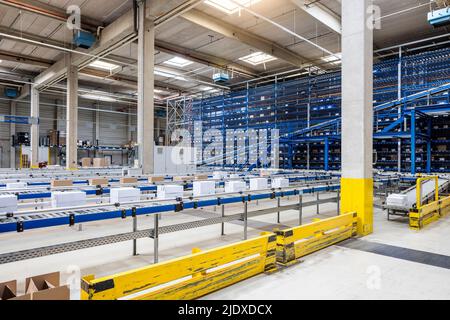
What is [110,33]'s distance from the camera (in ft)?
35.6

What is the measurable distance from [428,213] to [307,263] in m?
4.04

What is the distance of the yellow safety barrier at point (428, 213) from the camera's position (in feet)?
18.0

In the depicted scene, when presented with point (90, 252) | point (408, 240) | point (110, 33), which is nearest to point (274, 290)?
point (90, 252)

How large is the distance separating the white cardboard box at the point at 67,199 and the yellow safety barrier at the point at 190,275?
1666 millimetres

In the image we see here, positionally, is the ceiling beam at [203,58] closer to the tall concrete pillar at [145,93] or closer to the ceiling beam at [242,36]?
the ceiling beam at [242,36]

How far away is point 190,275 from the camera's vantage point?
111 inches

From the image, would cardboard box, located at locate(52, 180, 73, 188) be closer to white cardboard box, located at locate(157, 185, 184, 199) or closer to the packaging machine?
white cardboard box, located at locate(157, 185, 184, 199)

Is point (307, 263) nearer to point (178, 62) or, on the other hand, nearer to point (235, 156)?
point (235, 156)

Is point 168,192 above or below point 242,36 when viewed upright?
below

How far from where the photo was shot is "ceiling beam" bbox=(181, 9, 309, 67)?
400 inches

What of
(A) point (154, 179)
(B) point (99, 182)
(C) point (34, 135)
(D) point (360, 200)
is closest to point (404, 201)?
(D) point (360, 200)

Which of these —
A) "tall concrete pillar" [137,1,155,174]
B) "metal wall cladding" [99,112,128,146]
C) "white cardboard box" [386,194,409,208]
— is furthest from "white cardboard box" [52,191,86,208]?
"metal wall cladding" [99,112,128,146]
